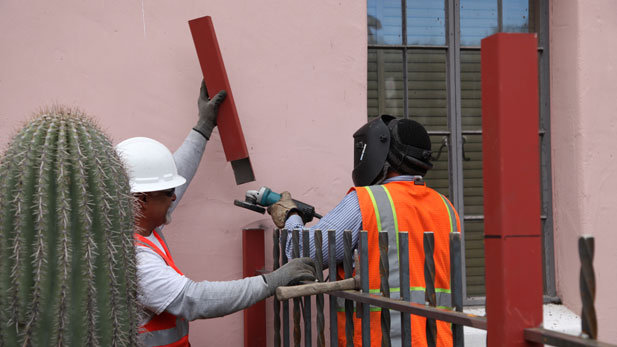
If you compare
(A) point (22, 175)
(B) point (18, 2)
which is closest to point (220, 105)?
(B) point (18, 2)

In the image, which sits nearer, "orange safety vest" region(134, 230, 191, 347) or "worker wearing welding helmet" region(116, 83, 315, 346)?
"worker wearing welding helmet" region(116, 83, 315, 346)

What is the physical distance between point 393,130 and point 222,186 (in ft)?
3.55

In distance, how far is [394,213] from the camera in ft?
8.28

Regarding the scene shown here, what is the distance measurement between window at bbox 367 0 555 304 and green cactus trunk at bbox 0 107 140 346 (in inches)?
91.5

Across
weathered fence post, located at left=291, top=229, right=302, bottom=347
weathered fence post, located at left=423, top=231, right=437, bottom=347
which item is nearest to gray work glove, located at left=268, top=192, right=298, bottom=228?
weathered fence post, located at left=291, top=229, right=302, bottom=347

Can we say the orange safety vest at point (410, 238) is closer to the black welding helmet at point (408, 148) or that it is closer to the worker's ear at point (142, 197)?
the black welding helmet at point (408, 148)

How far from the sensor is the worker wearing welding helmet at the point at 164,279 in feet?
7.33

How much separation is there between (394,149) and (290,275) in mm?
821

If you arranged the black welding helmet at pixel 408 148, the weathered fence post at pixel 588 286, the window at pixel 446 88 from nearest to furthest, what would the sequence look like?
the weathered fence post at pixel 588 286, the black welding helmet at pixel 408 148, the window at pixel 446 88

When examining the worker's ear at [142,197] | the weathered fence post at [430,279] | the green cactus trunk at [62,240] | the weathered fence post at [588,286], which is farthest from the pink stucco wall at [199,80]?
the weathered fence post at [588,286]

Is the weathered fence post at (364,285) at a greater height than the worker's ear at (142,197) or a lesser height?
lesser

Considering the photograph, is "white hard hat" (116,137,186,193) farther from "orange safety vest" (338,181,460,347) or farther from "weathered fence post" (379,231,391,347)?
"weathered fence post" (379,231,391,347)

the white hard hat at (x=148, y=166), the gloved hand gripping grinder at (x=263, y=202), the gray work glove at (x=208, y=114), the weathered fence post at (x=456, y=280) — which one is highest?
the gray work glove at (x=208, y=114)

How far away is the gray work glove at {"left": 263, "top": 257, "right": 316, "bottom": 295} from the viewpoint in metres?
2.32
